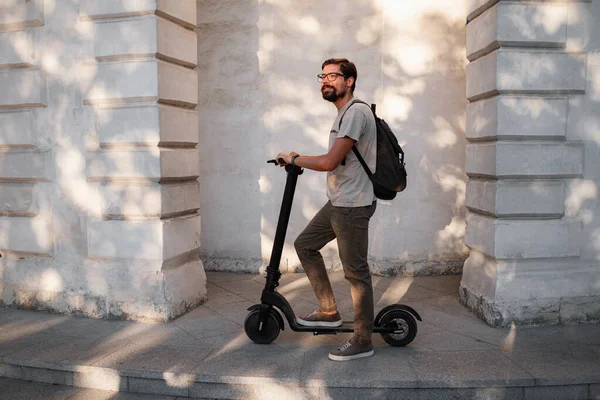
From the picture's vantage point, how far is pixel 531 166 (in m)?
4.97

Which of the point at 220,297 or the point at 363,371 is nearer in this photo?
the point at 363,371

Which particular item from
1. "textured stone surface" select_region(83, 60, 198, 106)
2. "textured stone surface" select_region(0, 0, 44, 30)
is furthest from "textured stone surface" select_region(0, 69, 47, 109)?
"textured stone surface" select_region(83, 60, 198, 106)

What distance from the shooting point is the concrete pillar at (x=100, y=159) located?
5195 mm

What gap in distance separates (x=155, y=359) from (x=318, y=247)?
1552 mm

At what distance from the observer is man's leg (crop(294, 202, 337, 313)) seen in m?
4.32

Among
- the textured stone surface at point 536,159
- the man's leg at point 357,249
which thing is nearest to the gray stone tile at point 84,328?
the man's leg at point 357,249

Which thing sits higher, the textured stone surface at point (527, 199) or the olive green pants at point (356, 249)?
the textured stone surface at point (527, 199)

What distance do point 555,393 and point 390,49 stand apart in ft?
15.3

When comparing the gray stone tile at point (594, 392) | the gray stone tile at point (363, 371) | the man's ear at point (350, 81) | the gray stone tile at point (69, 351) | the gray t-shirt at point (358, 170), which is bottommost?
the gray stone tile at point (594, 392)

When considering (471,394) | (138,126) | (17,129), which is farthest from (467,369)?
(17,129)

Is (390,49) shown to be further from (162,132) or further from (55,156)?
(55,156)

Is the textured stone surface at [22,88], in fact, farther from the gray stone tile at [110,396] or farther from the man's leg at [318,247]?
the man's leg at [318,247]

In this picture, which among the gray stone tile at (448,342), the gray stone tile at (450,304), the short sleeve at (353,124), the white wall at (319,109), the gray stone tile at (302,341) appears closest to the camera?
the short sleeve at (353,124)

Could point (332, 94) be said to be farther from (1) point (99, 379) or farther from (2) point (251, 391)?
(1) point (99, 379)
